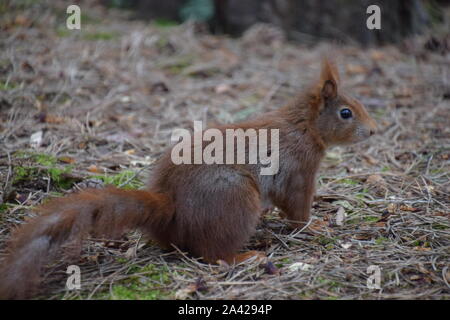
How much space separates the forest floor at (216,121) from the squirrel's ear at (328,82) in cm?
70

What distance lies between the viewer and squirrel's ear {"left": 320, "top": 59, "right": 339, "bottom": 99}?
3158 mm

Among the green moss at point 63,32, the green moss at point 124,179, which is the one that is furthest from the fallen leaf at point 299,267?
the green moss at point 63,32

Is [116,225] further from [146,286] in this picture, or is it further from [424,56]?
[424,56]

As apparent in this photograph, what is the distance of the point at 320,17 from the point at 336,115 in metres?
3.98

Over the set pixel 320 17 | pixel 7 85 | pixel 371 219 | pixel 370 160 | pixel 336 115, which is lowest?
pixel 371 219

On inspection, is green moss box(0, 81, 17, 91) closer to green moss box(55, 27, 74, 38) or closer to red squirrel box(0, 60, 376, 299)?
green moss box(55, 27, 74, 38)

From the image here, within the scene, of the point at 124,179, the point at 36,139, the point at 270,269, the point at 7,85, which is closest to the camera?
the point at 270,269

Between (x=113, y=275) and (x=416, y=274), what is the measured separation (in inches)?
57.7

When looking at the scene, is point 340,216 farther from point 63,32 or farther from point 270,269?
point 63,32

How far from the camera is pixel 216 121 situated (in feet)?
14.9

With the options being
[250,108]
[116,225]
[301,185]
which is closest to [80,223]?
[116,225]

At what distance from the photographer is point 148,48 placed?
20.6 ft

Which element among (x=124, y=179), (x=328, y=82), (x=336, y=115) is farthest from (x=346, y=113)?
(x=124, y=179)

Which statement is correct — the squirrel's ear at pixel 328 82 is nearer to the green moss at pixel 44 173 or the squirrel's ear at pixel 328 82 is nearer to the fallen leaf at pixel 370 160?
the fallen leaf at pixel 370 160
